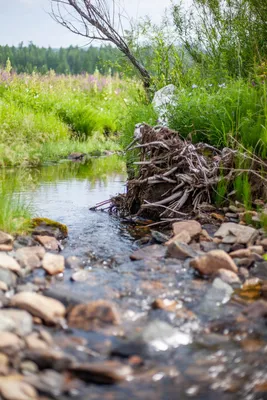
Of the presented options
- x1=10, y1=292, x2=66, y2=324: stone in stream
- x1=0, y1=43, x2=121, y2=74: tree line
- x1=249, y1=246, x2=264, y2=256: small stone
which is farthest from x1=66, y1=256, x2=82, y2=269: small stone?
x1=0, y1=43, x2=121, y2=74: tree line

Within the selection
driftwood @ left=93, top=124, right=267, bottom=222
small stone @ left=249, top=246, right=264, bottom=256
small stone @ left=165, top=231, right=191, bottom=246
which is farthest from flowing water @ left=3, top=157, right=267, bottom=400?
driftwood @ left=93, top=124, right=267, bottom=222

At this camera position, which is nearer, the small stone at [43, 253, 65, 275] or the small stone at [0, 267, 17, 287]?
the small stone at [0, 267, 17, 287]

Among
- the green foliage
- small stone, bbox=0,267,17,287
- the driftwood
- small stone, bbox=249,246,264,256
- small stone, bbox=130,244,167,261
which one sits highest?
the green foliage

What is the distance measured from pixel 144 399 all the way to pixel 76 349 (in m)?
0.39

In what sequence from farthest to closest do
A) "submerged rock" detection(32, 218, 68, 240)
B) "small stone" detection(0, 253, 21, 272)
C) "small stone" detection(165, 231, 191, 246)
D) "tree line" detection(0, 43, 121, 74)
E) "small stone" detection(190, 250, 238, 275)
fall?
"tree line" detection(0, 43, 121, 74), "submerged rock" detection(32, 218, 68, 240), "small stone" detection(165, 231, 191, 246), "small stone" detection(190, 250, 238, 275), "small stone" detection(0, 253, 21, 272)

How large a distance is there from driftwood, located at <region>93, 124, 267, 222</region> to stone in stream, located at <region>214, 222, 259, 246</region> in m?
0.67

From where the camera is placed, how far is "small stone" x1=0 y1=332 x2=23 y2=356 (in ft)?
6.22

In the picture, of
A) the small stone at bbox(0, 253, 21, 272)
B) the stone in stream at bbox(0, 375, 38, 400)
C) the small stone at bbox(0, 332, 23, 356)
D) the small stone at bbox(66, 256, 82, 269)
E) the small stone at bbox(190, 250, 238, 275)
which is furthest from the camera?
the small stone at bbox(66, 256, 82, 269)

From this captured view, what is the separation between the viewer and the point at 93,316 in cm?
229

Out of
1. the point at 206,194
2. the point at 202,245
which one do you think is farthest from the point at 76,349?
the point at 206,194

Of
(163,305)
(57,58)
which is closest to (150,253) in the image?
(163,305)

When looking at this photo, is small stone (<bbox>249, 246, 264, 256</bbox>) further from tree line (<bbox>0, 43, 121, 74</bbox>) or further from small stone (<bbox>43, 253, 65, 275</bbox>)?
tree line (<bbox>0, 43, 121, 74</bbox>)

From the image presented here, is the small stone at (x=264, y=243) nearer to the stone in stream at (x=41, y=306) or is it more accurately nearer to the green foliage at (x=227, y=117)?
the green foliage at (x=227, y=117)

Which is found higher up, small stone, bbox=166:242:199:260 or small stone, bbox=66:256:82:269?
small stone, bbox=166:242:199:260
